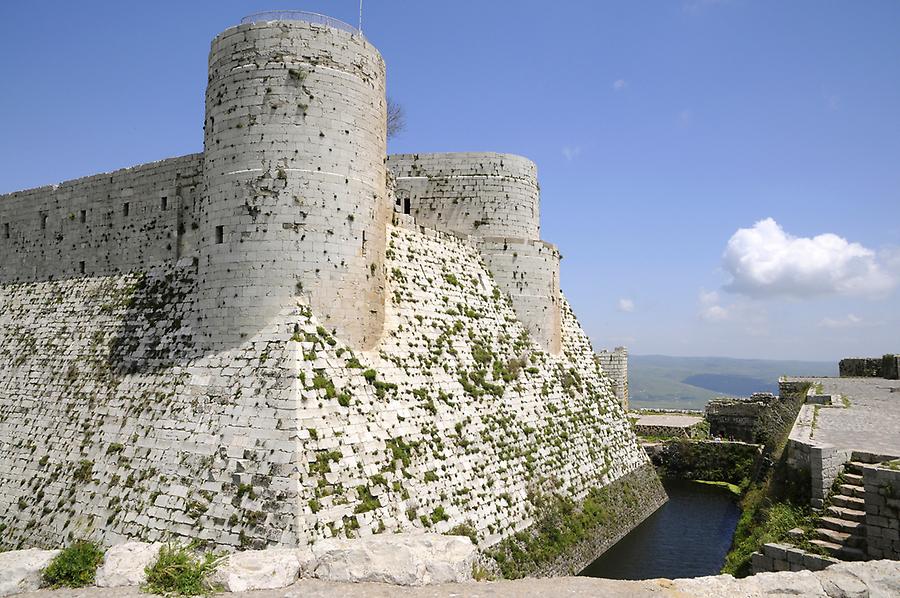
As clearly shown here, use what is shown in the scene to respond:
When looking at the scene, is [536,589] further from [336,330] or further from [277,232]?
[277,232]

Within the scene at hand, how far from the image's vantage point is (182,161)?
21.7 metres

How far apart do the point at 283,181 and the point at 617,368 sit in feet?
106

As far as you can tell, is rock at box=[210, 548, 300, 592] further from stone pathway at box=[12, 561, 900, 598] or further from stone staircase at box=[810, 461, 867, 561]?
stone staircase at box=[810, 461, 867, 561]

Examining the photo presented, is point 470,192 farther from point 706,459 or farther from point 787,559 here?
point 706,459

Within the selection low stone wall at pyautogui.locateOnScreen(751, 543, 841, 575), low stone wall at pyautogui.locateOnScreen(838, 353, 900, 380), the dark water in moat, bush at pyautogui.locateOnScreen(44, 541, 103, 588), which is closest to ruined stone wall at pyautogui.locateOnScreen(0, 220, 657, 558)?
the dark water in moat

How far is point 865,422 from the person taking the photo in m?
20.3

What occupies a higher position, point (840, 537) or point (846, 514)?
point (846, 514)

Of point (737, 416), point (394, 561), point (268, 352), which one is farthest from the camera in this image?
point (737, 416)

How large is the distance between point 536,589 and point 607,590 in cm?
101

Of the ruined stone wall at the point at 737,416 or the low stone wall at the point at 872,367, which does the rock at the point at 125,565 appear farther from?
the low stone wall at the point at 872,367

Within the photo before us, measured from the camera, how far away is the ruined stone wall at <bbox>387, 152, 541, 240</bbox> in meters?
28.2

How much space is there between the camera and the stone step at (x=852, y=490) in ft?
45.1

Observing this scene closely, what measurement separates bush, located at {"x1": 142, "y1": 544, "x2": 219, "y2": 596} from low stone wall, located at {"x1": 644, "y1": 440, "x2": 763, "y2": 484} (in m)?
32.2

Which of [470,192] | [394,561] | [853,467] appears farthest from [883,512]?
[470,192]
